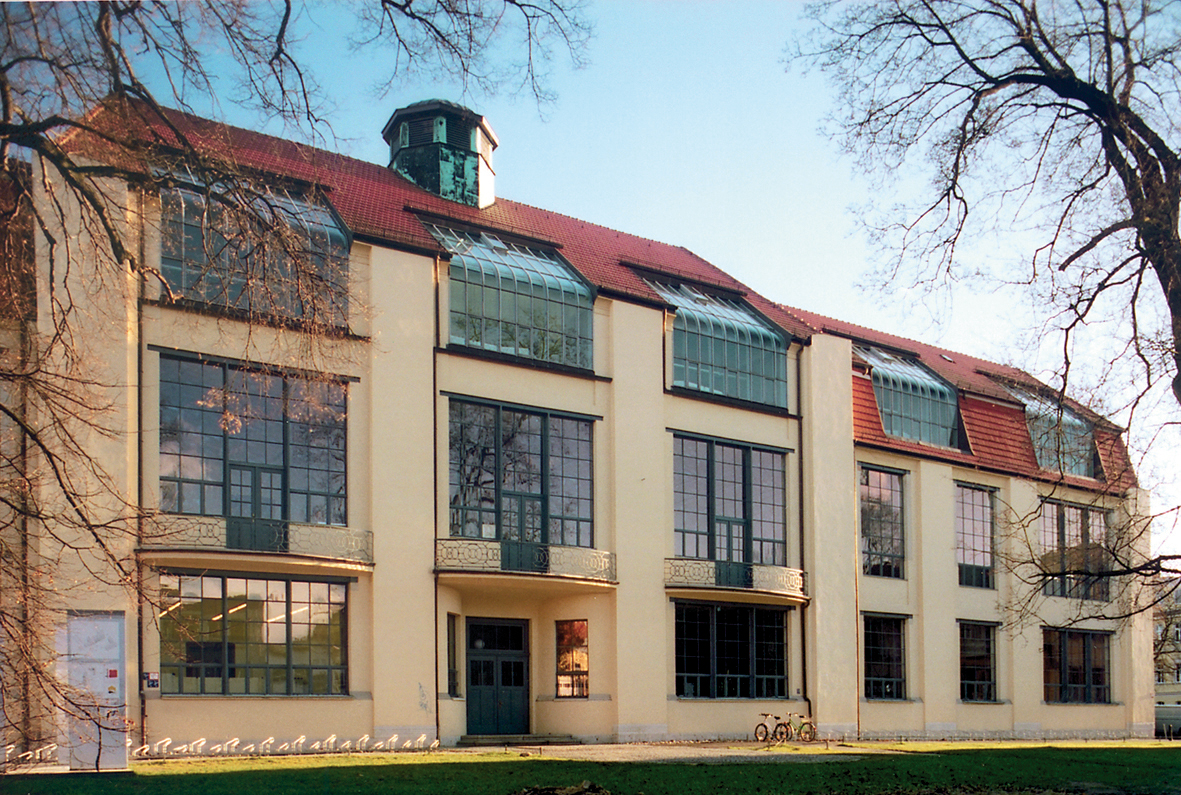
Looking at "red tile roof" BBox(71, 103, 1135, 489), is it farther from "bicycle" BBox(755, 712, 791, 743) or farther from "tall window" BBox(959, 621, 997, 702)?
"bicycle" BBox(755, 712, 791, 743)

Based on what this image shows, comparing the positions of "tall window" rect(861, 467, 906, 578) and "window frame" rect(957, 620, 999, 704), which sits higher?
"tall window" rect(861, 467, 906, 578)

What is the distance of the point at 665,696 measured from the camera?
27250mm

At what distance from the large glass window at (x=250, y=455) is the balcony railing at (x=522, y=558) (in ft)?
7.69

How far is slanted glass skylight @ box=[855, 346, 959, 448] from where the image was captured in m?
34.1

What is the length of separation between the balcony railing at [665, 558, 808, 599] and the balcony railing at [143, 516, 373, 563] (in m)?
7.63

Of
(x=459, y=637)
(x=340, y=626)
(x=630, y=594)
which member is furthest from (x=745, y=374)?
(x=340, y=626)

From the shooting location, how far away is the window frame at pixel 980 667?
3422cm

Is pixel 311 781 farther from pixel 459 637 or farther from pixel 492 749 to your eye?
pixel 459 637

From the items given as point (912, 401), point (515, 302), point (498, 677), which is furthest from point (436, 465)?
point (912, 401)

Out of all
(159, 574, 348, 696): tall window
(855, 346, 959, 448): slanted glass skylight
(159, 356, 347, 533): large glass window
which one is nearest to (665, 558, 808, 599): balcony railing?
(855, 346, 959, 448): slanted glass skylight

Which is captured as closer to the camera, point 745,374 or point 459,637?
point 459,637

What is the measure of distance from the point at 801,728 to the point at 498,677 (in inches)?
294

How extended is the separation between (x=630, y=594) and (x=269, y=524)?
8464mm

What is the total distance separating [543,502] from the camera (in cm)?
2617
